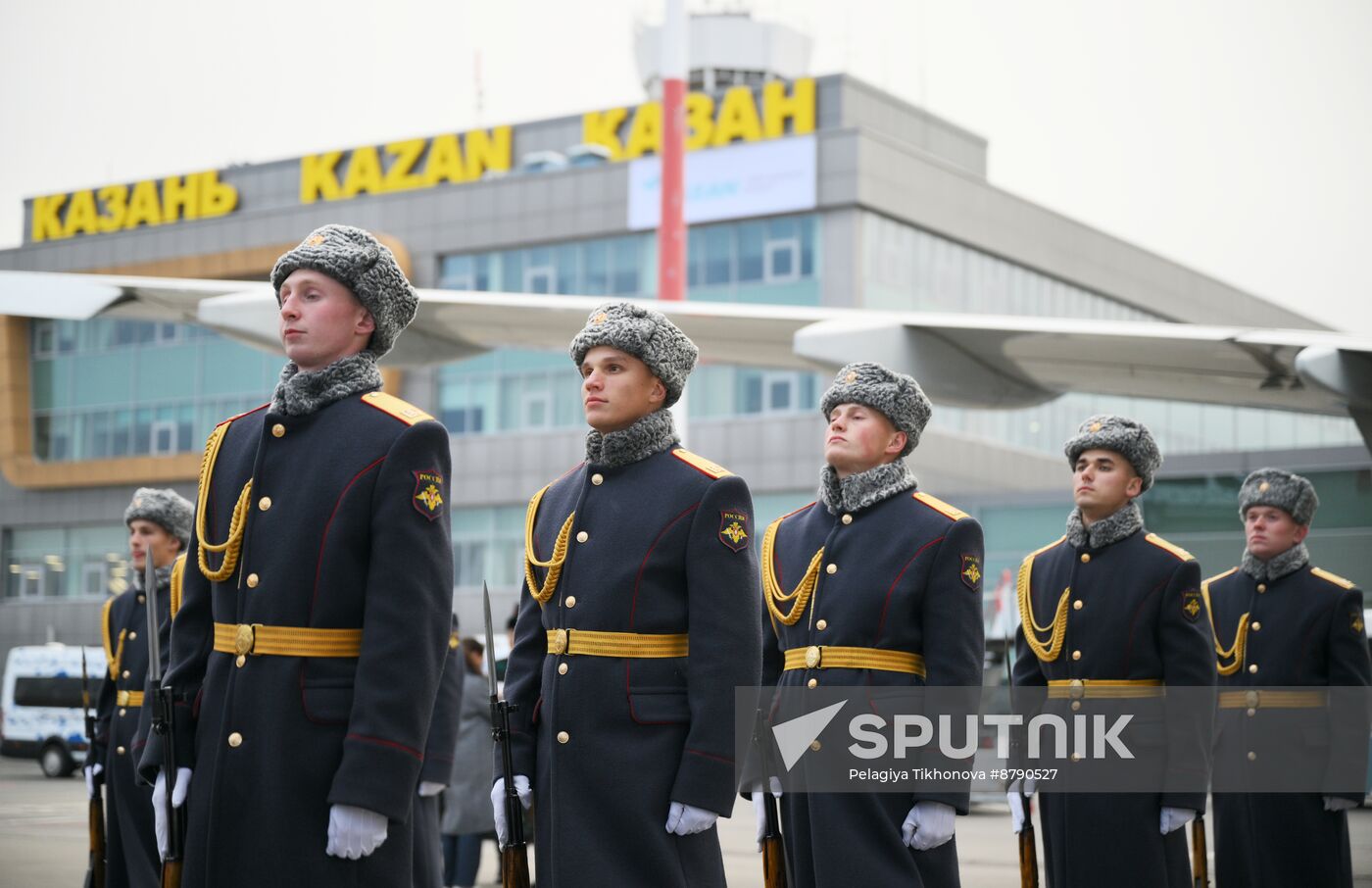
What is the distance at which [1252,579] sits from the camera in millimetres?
9195

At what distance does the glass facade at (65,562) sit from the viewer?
5262 centimetres

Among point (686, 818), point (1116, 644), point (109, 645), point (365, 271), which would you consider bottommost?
point (686, 818)

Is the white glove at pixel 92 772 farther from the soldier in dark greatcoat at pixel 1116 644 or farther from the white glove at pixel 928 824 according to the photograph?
the white glove at pixel 928 824

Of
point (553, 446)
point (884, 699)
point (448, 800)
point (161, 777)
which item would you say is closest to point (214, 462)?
point (161, 777)

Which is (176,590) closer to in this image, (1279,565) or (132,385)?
(1279,565)

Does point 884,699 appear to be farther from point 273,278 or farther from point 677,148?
point 677,148

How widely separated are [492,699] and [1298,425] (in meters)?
48.0

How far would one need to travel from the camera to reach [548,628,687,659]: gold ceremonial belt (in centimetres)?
512

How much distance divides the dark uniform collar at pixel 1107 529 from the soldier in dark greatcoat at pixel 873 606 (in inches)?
60.7

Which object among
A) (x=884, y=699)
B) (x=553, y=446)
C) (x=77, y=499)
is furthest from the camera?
(x=77, y=499)

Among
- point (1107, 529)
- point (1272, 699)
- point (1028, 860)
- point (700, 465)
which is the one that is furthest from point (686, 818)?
point (1272, 699)

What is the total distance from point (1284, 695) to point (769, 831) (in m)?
4.08

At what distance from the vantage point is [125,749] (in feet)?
27.2

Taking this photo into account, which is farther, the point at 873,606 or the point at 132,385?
the point at 132,385
